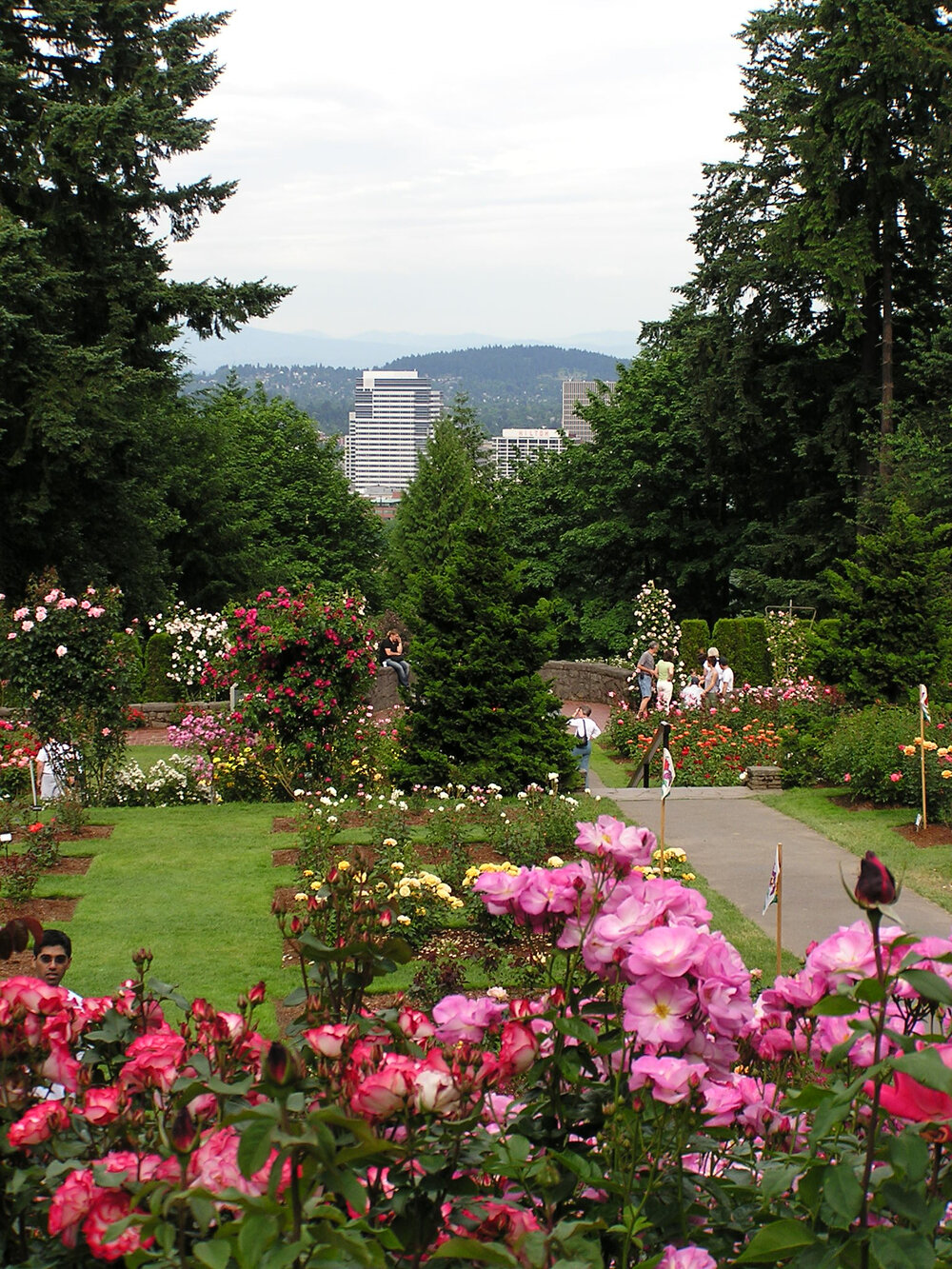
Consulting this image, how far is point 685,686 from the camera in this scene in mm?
18438

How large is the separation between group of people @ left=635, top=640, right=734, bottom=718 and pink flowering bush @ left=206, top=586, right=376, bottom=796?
6.31 m

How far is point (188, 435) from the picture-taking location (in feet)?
98.0

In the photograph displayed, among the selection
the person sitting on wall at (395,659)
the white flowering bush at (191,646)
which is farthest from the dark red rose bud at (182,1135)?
the white flowering bush at (191,646)

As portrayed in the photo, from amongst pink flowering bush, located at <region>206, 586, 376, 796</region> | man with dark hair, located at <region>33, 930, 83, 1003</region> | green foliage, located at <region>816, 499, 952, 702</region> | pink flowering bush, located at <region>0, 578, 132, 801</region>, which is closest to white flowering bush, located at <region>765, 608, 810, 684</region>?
green foliage, located at <region>816, 499, 952, 702</region>

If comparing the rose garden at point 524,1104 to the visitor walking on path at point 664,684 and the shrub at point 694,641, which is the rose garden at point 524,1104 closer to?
the visitor walking on path at point 664,684

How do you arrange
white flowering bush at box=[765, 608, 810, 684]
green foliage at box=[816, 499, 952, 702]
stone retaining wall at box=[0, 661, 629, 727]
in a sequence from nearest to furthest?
green foliage at box=[816, 499, 952, 702] → white flowering bush at box=[765, 608, 810, 684] → stone retaining wall at box=[0, 661, 629, 727]

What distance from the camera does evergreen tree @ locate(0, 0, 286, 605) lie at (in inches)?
818

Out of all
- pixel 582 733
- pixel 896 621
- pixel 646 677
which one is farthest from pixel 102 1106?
pixel 646 677

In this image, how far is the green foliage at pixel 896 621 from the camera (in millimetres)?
14016

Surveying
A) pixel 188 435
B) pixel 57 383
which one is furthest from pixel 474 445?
pixel 57 383

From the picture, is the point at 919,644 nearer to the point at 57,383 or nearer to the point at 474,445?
the point at 57,383

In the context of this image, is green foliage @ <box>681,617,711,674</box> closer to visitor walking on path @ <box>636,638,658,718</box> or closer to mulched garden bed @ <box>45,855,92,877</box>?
visitor walking on path @ <box>636,638,658,718</box>

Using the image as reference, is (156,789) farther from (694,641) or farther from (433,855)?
(694,641)

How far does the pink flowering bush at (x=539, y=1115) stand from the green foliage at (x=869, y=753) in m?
9.83
